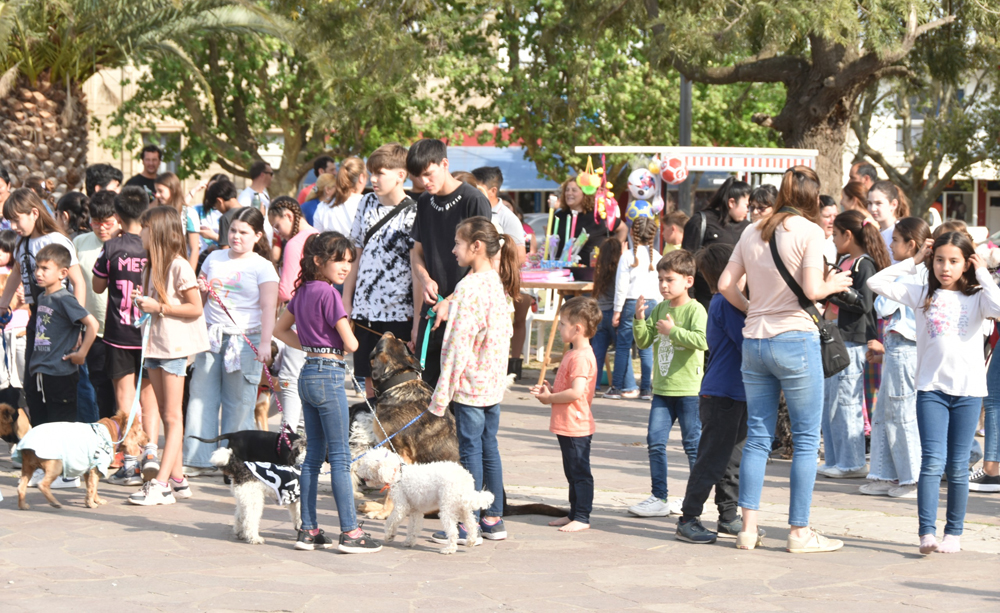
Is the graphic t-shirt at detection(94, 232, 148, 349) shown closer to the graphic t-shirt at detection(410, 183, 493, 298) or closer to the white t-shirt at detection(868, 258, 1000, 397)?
the graphic t-shirt at detection(410, 183, 493, 298)

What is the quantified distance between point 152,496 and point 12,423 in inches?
61.3

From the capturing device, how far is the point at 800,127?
557 inches

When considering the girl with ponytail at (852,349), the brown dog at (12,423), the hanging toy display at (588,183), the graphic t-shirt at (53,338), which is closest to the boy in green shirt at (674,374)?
the girl with ponytail at (852,349)

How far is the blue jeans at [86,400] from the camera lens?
764 cm

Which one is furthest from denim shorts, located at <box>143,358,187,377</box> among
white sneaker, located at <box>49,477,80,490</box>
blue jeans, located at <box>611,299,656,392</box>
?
blue jeans, located at <box>611,299,656,392</box>

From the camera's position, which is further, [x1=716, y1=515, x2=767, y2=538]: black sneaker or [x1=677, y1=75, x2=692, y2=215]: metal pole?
[x1=677, y1=75, x2=692, y2=215]: metal pole

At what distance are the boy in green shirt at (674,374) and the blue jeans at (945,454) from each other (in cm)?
128

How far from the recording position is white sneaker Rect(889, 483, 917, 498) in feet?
23.0

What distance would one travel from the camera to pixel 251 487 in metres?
5.64

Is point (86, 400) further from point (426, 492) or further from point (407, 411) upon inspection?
point (426, 492)

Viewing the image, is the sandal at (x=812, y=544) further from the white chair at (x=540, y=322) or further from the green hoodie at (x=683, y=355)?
the white chair at (x=540, y=322)

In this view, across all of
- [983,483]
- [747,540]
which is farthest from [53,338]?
[983,483]

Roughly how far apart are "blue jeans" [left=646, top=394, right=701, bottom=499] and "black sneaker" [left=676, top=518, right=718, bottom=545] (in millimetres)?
506

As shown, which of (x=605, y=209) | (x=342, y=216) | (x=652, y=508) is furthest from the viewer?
(x=605, y=209)
